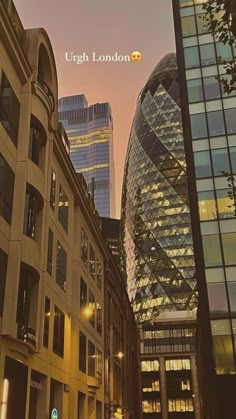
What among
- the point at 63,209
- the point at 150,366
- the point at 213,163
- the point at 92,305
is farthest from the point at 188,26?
the point at 150,366

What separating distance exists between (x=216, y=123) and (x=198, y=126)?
1.70 m

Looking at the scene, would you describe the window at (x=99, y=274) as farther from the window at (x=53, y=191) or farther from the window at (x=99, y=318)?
the window at (x=53, y=191)

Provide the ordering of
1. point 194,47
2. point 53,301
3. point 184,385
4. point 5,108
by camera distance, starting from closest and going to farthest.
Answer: point 5,108 → point 53,301 → point 194,47 → point 184,385

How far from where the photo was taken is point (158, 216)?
17638 centimetres

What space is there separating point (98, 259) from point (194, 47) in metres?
24.0

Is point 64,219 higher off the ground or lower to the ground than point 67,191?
lower

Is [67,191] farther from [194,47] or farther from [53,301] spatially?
[194,47]

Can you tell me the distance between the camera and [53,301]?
31922 mm

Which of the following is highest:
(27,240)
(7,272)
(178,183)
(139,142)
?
(139,142)

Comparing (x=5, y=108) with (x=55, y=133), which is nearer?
(x=5, y=108)

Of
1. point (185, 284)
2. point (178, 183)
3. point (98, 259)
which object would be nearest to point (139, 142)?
point (178, 183)

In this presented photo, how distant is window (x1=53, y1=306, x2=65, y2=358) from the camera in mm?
32281

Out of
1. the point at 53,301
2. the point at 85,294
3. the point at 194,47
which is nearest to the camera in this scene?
the point at 53,301

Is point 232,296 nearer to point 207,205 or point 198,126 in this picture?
point 207,205
